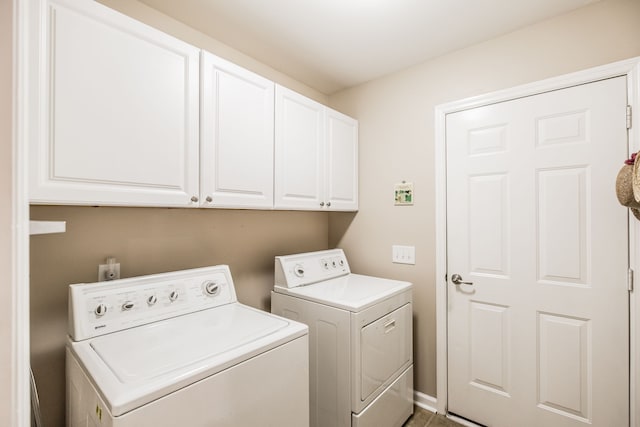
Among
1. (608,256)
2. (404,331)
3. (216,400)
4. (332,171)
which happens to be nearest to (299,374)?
(216,400)

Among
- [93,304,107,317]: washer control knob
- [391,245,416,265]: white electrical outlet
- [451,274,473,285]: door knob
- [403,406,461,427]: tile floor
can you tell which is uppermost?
[391,245,416,265]: white electrical outlet

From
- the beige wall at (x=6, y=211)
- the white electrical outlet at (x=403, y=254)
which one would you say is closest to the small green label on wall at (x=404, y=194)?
the white electrical outlet at (x=403, y=254)

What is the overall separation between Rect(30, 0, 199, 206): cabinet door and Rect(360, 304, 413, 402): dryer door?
118 centimetres

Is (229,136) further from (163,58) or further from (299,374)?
(299,374)

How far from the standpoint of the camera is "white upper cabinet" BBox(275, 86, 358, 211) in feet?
6.13

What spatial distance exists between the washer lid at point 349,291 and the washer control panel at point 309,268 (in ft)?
0.14

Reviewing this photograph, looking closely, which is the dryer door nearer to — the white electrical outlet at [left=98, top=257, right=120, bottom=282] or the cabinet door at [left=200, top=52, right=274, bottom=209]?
the cabinet door at [left=200, top=52, right=274, bottom=209]

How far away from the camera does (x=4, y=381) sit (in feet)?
1.76

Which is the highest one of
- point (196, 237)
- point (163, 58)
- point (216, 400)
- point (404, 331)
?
point (163, 58)

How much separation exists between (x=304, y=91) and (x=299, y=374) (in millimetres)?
2092

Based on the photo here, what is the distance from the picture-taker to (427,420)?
6.70ft

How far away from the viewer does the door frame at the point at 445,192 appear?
1.48 meters

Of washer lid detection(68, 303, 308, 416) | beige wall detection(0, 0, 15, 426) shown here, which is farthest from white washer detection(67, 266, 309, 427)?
beige wall detection(0, 0, 15, 426)

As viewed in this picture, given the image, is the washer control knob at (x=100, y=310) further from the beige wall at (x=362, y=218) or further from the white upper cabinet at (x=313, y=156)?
the white upper cabinet at (x=313, y=156)
